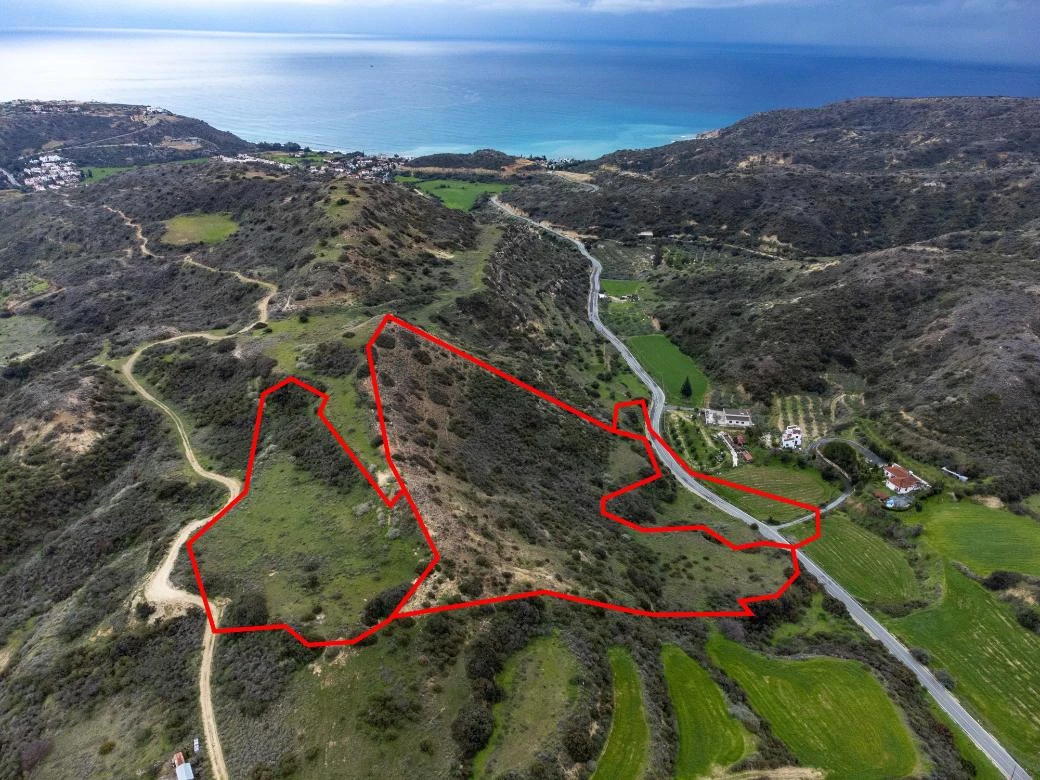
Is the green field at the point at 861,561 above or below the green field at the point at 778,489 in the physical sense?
above

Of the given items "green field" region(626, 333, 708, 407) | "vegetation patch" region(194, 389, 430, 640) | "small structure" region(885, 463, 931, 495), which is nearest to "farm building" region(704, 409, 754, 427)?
"green field" region(626, 333, 708, 407)

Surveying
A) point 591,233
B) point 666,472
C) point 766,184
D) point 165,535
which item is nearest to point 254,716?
point 165,535

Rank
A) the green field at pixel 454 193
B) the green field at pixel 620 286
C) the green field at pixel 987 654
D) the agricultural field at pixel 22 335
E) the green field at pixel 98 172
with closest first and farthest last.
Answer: the green field at pixel 987 654, the agricultural field at pixel 22 335, the green field at pixel 620 286, the green field at pixel 454 193, the green field at pixel 98 172

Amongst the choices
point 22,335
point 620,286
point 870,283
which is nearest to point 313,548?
point 22,335

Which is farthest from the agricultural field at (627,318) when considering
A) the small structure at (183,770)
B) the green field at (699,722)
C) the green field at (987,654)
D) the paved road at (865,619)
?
the small structure at (183,770)

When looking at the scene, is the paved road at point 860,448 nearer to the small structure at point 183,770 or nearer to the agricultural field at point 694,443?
the agricultural field at point 694,443

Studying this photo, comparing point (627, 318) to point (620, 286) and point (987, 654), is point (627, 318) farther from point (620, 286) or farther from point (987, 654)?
point (987, 654)

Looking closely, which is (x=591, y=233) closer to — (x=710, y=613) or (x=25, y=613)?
(x=710, y=613)
